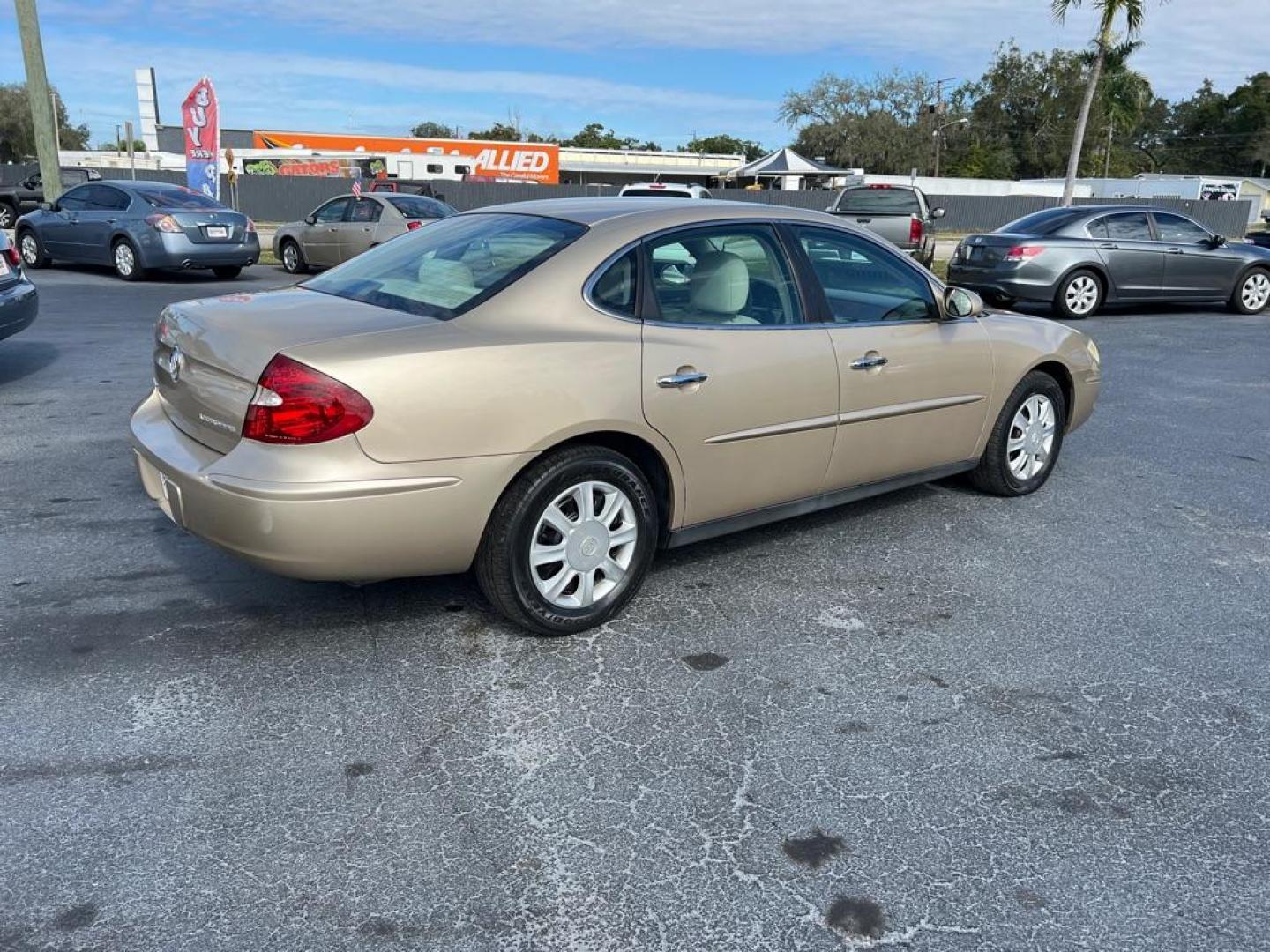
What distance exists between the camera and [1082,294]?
1362 centimetres

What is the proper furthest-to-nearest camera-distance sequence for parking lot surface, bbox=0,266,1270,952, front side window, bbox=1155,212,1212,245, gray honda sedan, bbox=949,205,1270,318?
front side window, bbox=1155,212,1212,245, gray honda sedan, bbox=949,205,1270,318, parking lot surface, bbox=0,266,1270,952

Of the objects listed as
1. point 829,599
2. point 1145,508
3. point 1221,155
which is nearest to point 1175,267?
point 1145,508

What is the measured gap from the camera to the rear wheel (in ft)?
44.0

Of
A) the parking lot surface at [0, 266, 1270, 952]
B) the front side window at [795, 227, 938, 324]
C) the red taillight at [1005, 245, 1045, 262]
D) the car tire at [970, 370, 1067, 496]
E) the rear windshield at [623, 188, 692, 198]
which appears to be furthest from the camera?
the rear windshield at [623, 188, 692, 198]

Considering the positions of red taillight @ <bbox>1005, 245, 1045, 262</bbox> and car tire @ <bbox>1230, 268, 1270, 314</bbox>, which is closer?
red taillight @ <bbox>1005, 245, 1045, 262</bbox>

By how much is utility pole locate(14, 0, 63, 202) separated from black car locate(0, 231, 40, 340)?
32.1ft

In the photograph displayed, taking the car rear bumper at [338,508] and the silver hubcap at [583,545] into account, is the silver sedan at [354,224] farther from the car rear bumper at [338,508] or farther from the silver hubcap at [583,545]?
the car rear bumper at [338,508]

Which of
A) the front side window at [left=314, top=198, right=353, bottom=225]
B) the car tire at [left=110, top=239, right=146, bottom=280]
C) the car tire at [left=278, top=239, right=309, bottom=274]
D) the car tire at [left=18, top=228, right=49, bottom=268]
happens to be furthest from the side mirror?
the car tire at [left=18, top=228, right=49, bottom=268]

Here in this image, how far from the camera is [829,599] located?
14.1ft

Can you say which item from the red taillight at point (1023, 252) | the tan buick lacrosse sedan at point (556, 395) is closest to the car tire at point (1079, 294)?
the red taillight at point (1023, 252)

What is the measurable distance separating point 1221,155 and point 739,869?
375 feet

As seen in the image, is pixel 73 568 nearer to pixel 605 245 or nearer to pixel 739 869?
pixel 605 245

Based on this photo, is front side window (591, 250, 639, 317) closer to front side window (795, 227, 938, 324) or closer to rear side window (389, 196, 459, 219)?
front side window (795, 227, 938, 324)

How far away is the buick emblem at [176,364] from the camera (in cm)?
382
